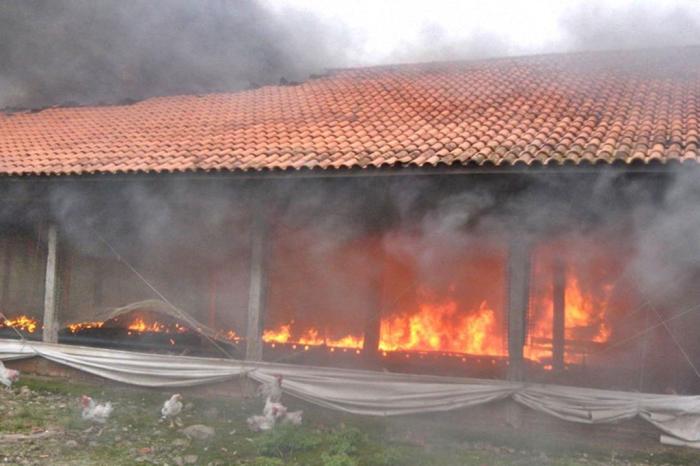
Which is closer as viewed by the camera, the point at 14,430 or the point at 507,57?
the point at 14,430

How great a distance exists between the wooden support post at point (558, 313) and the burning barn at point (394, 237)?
0.10 ft

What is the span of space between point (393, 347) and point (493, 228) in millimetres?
2349

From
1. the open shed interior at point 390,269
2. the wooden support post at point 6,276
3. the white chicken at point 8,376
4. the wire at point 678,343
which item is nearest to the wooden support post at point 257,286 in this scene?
the open shed interior at point 390,269

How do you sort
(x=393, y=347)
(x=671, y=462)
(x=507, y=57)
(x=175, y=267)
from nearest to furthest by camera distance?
1. (x=671, y=462)
2. (x=393, y=347)
3. (x=175, y=267)
4. (x=507, y=57)

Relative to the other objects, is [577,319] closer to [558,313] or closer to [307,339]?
[558,313]

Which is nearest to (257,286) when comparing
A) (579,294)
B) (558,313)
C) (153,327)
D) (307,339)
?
(307,339)

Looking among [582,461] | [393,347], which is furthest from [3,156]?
[582,461]

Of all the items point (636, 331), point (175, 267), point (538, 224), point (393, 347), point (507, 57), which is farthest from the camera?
point (507, 57)

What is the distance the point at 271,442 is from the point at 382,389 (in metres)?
1.60

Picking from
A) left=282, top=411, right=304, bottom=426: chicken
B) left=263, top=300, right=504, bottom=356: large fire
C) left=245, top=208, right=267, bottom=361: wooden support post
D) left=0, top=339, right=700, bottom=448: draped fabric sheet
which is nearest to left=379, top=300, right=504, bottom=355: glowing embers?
left=263, top=300, right=504, bottom=356: large fire

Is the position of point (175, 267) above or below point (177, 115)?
below

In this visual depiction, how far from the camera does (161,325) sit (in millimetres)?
11500

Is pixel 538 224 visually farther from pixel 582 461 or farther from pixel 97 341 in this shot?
pixel 97 341

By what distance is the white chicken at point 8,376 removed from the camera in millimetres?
9203
